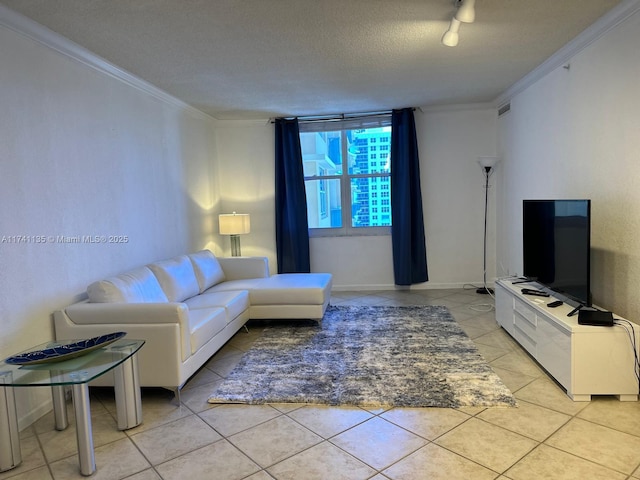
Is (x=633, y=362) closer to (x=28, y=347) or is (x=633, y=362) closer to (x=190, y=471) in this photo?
(x=190, y=471)

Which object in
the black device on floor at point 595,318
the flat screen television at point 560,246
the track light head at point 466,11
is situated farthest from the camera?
the flat screen television at point 560,246

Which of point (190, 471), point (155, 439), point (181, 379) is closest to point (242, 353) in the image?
point (181, 379)

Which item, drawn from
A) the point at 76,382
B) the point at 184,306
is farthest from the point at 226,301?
the point at 76,382

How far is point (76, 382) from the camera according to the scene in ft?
6.46

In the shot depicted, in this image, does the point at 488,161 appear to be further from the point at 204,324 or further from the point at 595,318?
the point at 204,324

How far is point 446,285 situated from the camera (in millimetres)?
5926

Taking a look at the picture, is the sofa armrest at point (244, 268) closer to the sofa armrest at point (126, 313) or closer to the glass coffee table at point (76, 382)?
the sofa armrest at point (126, 313)

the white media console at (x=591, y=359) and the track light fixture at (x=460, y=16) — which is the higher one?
the track light fixture at (x=460, y=16)

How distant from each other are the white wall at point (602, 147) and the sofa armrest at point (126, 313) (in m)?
2.94

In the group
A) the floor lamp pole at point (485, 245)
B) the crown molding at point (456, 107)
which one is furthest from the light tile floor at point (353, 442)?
the crown molding at point (456, 107)

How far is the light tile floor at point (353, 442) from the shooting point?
79.5 inches

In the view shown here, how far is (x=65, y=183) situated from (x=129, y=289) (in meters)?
0.86

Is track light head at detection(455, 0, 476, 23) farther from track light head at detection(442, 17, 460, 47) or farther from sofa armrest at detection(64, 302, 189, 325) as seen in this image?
sofa armrest at detection(64, 302, 189, 325)

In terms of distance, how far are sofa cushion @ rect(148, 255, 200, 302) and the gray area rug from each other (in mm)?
792
